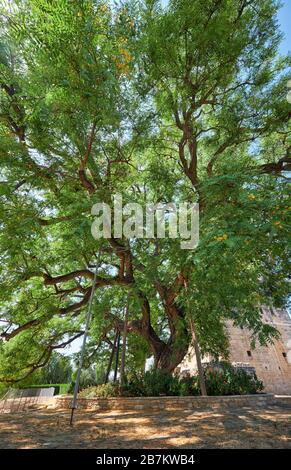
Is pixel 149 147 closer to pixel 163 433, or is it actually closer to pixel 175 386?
pixel 163 433

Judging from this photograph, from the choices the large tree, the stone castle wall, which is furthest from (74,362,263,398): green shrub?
the stone castle wall

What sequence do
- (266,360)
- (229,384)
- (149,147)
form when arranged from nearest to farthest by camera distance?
(229,384), (149,147), (266,360)

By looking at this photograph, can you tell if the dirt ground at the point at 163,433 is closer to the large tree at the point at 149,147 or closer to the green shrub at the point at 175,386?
the large tree at the point at 149,147

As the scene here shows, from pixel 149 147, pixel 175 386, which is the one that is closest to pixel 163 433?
→ pixel 175 386

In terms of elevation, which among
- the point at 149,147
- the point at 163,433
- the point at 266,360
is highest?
the point at 149,147

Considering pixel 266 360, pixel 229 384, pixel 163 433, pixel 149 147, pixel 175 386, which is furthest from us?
pixel 266 360

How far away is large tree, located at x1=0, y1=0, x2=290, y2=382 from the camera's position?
4.16m

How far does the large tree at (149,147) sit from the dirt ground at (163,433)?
245 cm

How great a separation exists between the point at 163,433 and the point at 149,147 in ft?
26.0

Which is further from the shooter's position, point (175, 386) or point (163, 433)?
point (175, 386)

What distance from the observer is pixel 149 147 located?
8.73 metres

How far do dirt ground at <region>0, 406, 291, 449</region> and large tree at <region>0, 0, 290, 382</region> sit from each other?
2.45 meters

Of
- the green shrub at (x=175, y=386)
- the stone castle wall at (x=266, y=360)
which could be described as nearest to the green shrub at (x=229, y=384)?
the green shrub at (x=175, y=386)
